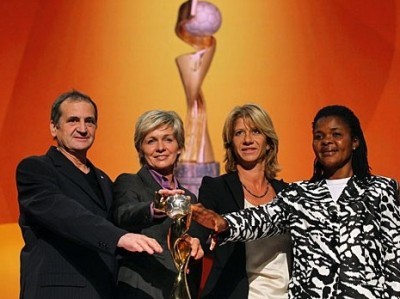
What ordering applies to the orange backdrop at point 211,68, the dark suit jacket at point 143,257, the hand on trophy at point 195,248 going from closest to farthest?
the hand on trophy at point 195,248
the dark suit jacket at point 143,257
the orange backdrop at point 211,68

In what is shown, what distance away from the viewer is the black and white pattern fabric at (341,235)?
223 centimetres

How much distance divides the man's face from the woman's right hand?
43 cm

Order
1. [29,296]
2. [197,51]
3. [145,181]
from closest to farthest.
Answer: [29,296] < [145,181] < [197,51]

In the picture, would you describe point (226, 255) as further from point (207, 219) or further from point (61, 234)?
point (61, 234)

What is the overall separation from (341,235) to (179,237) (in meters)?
0.51

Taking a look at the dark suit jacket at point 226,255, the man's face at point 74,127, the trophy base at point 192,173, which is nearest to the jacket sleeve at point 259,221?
the dark suit jacket at point 226,255

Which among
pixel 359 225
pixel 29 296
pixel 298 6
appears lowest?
pixel 29 296

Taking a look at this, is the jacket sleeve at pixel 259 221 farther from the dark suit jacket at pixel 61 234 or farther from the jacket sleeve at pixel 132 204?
the dark suit jacket at pixel 61 234

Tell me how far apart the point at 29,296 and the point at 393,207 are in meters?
1.13

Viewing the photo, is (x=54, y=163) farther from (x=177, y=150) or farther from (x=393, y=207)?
(x=393, y=207)

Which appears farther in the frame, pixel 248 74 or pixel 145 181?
pixel 248 74

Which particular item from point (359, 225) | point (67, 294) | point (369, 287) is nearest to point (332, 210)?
point (359, 225)

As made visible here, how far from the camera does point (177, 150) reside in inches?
97.7

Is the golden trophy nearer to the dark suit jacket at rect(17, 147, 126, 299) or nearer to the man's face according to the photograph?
the dark suit jacket at rect(17, 147, 126, 299)
